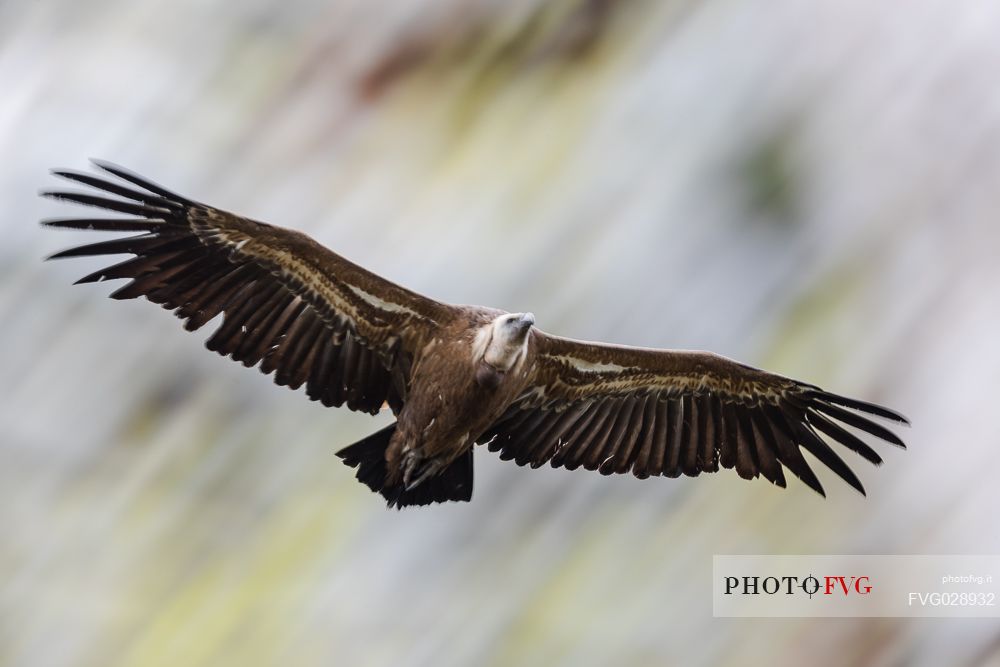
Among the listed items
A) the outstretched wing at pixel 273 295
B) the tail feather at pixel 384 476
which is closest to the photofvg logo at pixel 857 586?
the tail feather at pixel 384 476

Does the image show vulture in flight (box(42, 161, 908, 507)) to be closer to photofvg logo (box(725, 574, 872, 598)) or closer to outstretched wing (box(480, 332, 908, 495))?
outstretched wing (box(480, 332, 908, 495))

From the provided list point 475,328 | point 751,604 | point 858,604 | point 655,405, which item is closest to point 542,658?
point 751,604

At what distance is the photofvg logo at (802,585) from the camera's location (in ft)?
26.2

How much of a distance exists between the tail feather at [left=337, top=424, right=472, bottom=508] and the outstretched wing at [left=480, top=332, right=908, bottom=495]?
1.09ft

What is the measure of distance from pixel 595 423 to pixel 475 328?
1.13 metres

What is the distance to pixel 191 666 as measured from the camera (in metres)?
8.85

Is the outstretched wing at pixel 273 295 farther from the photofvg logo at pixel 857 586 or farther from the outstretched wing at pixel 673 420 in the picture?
the photofvg logo at pixel 857 586

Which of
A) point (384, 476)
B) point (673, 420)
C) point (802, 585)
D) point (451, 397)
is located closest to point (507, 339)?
point (451, 397)

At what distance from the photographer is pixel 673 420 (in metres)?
6.60

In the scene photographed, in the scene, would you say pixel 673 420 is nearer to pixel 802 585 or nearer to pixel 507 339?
pixel 507 339

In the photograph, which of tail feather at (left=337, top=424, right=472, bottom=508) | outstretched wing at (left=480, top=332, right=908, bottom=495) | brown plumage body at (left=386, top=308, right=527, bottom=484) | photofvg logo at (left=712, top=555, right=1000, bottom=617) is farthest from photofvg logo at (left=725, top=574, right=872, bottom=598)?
brown plumage body at (left=386, top=308, right=527, bottom=484)

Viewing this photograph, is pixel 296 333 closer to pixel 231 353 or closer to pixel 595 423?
pixel 231 353

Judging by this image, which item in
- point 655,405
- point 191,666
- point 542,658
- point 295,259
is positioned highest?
point 655,405

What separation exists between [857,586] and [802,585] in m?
0.41
